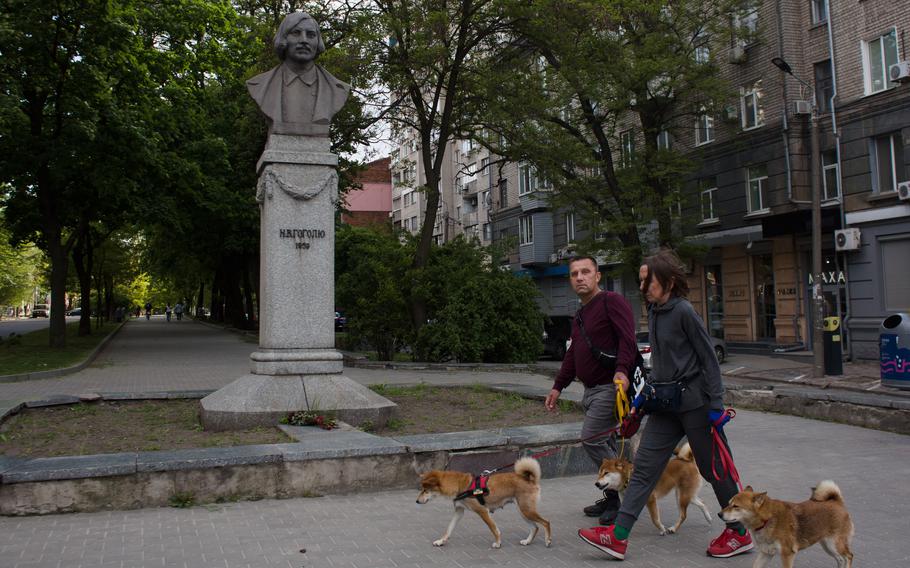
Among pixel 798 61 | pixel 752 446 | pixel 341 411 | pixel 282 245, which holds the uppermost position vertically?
pixel 798 61

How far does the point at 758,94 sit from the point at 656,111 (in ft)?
15.4

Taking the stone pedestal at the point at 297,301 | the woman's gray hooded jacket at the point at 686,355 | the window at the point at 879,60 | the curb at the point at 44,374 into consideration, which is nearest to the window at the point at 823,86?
the window at the point at 879,60

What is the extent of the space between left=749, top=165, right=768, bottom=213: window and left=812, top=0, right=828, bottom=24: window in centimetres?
504

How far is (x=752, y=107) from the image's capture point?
91.1 ft

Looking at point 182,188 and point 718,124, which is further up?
point 718,124

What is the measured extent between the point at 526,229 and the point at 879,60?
22.7m

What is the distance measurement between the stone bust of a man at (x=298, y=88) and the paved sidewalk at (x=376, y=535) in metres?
4.83

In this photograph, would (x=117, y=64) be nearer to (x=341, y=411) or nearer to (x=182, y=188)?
(x=182, y=188)

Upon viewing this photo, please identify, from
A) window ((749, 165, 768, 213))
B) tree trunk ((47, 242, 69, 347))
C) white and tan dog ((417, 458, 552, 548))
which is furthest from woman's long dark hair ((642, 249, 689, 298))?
window ((749, 165, 768, 213))

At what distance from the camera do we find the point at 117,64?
2217cm

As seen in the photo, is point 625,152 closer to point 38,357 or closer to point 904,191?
point 904,191

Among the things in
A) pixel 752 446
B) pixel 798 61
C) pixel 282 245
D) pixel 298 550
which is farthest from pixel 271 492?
pixel 798 61

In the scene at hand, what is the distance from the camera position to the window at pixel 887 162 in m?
22.5

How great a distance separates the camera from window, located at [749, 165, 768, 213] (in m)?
27.3
